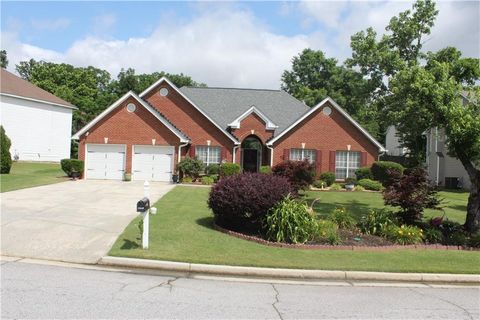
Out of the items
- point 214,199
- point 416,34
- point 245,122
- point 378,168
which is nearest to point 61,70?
point 245,122

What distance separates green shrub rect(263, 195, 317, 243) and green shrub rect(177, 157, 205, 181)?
16957mm

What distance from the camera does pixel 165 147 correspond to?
29.1 metres

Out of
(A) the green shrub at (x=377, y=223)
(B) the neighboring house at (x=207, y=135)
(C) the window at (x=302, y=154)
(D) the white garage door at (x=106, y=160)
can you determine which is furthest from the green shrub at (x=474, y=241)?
(D) the white garage door at (x=106, y=160)

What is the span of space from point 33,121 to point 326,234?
39.4 metres

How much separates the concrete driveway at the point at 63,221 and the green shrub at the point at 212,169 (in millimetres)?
8449

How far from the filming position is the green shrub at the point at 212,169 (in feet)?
95.1

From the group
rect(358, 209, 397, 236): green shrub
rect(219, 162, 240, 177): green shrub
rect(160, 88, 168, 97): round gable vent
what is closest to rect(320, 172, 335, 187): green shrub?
rect(219, 162, 240, 177): green shrub

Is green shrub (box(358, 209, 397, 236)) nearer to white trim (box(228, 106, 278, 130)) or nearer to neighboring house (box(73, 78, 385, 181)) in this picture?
neighboring house (box(73, 78, 385, 181))

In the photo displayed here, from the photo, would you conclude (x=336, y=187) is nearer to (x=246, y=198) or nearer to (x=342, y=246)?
(x=246, y=198)

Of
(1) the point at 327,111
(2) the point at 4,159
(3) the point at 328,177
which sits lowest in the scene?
(3) the point at 328,177

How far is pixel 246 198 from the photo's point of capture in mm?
11891

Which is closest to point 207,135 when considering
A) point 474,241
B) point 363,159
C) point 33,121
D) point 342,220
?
point 363,159

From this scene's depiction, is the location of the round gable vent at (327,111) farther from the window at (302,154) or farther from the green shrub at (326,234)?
the green shrub at (326,234)

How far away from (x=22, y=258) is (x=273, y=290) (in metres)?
5.25
